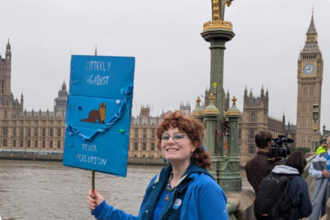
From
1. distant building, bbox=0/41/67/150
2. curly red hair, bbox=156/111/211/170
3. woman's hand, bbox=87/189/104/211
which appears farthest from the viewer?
distant building, bbox=0/41/67/150

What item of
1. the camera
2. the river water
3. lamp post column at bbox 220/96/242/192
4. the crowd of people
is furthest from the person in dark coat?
the river water

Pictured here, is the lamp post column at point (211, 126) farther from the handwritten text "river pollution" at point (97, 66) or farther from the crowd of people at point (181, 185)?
the crowd of people at point (181, 185)

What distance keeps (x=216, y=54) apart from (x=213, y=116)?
2.56 ft

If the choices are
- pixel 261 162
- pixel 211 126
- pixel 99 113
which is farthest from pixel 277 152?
pixel 211 126

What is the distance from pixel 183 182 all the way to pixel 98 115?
0.62m

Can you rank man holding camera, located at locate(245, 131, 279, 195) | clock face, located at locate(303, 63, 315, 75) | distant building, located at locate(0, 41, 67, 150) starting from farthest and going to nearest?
distant building, located at locate(0, 41, 67, 150)
clock face, located at locate(303, 63, 315, 75)
man holding camera, located at locate(245, 131, 279, 195)

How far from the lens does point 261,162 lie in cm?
368

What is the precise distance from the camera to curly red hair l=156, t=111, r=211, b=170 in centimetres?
179

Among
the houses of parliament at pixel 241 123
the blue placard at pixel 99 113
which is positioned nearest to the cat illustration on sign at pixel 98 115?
the blue placard at pixel 99 113

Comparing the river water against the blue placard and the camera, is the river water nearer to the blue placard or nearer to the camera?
the camera

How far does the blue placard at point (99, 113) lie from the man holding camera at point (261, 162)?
1.85m

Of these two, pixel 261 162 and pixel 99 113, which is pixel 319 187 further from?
pixel 99 113

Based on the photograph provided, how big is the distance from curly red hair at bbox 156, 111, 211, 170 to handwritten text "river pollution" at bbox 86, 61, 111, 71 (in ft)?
1.52

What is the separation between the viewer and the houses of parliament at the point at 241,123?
51250 millimetres
